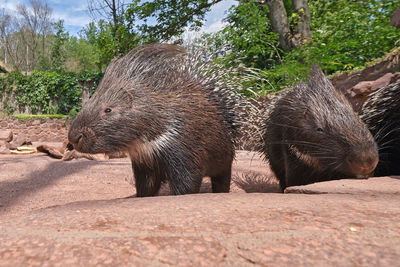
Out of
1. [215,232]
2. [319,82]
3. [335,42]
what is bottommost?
[215,232]

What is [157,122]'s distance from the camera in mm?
1968

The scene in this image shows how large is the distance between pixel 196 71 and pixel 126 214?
1.64m

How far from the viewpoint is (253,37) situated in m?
7.45

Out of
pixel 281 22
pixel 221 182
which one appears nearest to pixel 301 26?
pixel 281 22

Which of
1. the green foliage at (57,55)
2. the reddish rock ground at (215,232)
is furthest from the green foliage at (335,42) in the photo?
the green foliage at (57,55)

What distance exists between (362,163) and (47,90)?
61.1 ft

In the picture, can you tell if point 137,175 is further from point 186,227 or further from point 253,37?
point 253,37

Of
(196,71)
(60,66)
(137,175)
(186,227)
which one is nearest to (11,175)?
(137,175)

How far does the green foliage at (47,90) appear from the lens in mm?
16578

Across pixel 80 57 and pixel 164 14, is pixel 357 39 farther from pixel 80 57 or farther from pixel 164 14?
pixel 80 57

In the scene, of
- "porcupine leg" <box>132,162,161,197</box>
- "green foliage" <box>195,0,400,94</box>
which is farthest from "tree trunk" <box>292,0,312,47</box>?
"porcupine leg" <box>132,162,161,197</box>

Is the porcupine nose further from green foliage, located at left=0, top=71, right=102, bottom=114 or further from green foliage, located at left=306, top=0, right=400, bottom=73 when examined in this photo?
green foliage, located at left=0, top=71, right=102, bottom=114

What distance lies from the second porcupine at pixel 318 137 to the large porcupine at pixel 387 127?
0.44m

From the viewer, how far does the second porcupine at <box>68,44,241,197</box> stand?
6.30 feet
